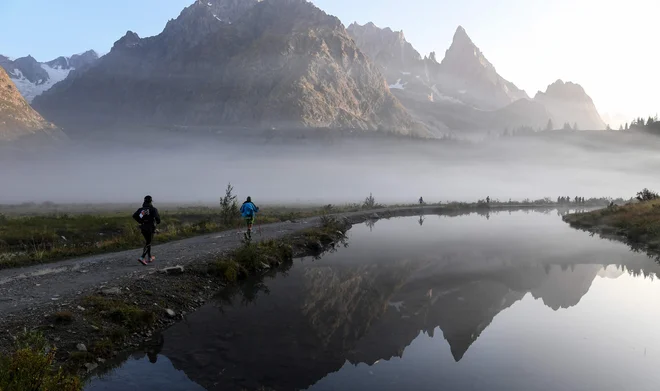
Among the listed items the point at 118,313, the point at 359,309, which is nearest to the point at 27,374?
the point at 118,313

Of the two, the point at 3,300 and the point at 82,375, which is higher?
the point at 3,300

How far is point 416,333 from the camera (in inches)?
727

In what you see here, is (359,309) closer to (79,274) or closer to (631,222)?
(79,274)

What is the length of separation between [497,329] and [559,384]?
527cm

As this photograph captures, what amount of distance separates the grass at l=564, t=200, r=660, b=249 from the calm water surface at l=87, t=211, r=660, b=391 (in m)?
16.7

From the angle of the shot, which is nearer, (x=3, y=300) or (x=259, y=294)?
(x=3, y=300)

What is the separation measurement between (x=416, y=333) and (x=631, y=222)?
2017 inches

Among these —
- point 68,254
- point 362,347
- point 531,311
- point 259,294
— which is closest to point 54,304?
point 259,294

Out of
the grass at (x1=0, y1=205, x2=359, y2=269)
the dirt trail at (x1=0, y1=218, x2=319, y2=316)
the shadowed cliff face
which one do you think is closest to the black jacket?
the dirt trail at (x1=0, y1=218, x2=319, y2=316)

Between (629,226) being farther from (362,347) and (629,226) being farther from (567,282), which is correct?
(362,347)

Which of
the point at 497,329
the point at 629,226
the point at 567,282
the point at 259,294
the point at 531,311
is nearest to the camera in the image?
the point at 497,329

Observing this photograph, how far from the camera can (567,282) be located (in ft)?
95.4

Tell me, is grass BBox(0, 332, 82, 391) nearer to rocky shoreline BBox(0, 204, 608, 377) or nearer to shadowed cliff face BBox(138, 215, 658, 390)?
rocky shoreline BBox(0, 204, 608, 377)

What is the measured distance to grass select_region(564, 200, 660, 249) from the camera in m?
46.7
